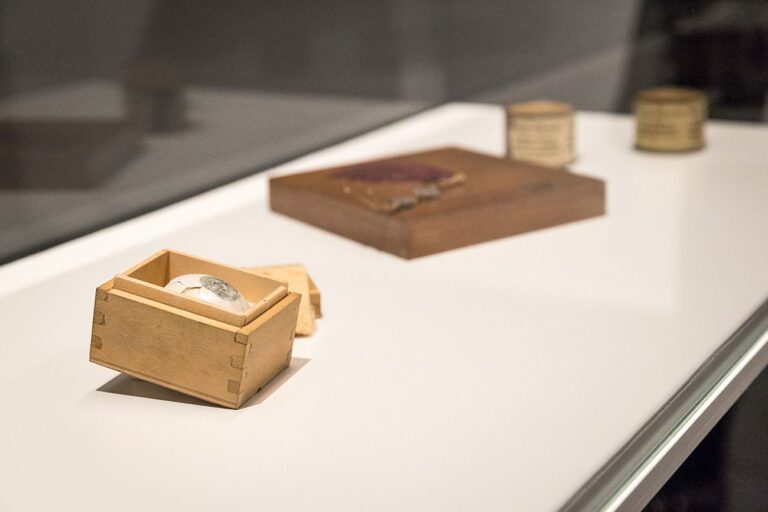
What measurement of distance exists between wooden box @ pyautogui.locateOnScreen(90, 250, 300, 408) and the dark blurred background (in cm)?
46

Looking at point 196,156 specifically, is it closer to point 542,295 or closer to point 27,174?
point 27,174

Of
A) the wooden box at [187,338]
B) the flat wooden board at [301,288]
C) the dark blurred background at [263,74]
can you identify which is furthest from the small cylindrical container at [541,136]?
the wooden box at [187,338]

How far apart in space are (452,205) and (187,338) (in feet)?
1.52

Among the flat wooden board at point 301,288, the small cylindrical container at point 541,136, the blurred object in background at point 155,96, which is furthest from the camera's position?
the small cylindrical container at point 541,136

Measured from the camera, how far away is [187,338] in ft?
2.39

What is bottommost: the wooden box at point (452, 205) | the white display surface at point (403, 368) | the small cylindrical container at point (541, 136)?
the white display surface at point (403, 368)

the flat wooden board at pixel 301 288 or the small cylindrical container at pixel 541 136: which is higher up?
the small cylindrical container at pixel 541 136

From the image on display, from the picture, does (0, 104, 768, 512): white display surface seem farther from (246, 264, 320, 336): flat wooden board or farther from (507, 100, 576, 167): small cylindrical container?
(507, 100, 576, 167): small cylindrical container

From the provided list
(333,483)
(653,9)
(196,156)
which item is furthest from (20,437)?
(653,9)

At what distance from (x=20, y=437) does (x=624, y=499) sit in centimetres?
41

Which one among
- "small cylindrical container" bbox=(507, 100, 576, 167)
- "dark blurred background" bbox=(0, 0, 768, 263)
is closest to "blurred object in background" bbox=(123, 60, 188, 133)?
"dark blurred background" bbox=(0, 0, 768, 263)

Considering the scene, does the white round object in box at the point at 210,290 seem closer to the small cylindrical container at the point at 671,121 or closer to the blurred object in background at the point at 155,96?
the blurred object in background at the point at 155,96

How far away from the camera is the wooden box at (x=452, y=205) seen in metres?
1.10

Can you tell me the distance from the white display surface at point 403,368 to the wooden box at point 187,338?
0.08 ft
